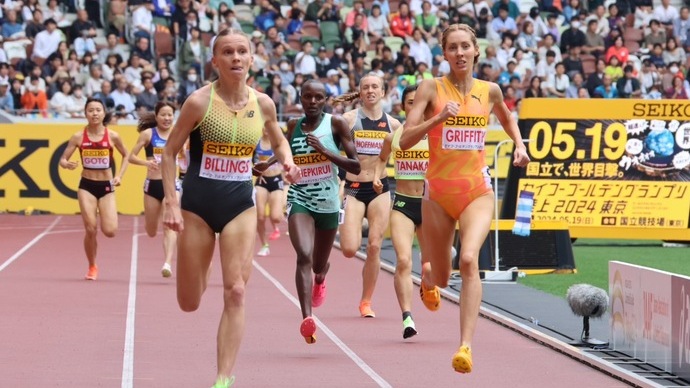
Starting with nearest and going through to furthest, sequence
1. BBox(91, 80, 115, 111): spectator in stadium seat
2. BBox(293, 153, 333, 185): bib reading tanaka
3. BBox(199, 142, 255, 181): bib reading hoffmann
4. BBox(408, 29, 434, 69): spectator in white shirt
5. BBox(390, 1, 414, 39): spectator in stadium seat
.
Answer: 1. BBox(199, 142, 255, 181): bib reading hoffmann
2. BBox(293, 153, 333, 185): bib reading tanaka
3. BBox(91, 80, 115, 111): spectator in stadium seat
4. BBox(408, 29, 434, 69): spectator in white shirt
5. BBox(390, 1, 414, 39): spectator in stadium seat

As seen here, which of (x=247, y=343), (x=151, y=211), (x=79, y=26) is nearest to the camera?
(x=247, y=343)

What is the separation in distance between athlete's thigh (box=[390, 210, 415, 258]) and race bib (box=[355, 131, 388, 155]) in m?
1.06

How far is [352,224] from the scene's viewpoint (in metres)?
14.4

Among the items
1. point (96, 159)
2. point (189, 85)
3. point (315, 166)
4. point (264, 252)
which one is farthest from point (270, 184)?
point (315, 166)

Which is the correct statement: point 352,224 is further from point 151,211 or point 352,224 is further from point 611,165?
point 611,165

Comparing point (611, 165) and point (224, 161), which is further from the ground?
point (611, 165)

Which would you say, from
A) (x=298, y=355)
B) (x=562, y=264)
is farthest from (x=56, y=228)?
(x=298, y=355)

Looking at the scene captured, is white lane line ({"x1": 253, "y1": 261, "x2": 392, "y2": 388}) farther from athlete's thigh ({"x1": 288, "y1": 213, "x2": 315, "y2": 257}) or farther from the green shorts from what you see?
the green shorts

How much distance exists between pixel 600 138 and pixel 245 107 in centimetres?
1604

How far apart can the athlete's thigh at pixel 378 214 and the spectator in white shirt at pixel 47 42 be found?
18.9 metres

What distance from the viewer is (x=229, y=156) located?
936cm

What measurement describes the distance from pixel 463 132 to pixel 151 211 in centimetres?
965

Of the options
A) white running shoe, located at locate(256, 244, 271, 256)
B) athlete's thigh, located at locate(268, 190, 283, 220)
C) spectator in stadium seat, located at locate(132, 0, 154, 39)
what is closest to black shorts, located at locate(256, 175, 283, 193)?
athlete's thigh, located at locate(268, 190, 283, 220)

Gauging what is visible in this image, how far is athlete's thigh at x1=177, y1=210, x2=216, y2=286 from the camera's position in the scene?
30.8 ft
